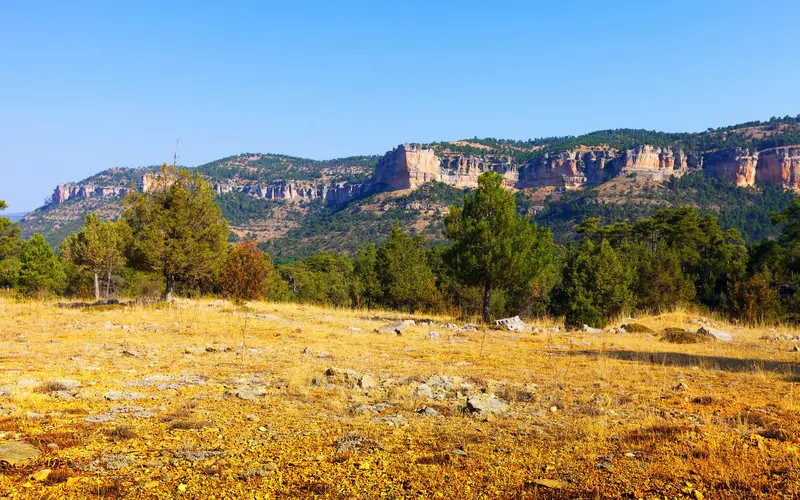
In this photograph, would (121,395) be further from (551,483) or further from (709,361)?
(709,361)

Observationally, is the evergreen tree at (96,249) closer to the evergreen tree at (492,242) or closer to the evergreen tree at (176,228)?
the evergreen tree at (176,228)

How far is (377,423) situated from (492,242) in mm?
14398

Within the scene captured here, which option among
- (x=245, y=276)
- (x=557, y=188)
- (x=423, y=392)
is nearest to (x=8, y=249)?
(x=245, y=276)

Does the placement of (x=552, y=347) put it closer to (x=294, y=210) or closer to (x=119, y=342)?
(x=119, y=342)

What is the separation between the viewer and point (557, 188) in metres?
160

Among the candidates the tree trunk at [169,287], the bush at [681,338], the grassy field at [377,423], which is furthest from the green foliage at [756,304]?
the tree trunk at [169,287]

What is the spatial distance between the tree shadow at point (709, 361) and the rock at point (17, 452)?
9.92 meters

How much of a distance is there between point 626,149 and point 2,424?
17340 cm

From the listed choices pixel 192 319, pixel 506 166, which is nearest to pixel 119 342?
pixel 192 319

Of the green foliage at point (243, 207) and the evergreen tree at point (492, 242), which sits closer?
the evergreen tree at point (492, 242)

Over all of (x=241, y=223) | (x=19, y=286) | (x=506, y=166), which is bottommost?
(x=19, y=286)

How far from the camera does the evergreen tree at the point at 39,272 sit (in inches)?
1257

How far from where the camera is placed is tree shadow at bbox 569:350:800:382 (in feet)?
28.8

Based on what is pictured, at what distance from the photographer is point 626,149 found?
15462 centimetres
